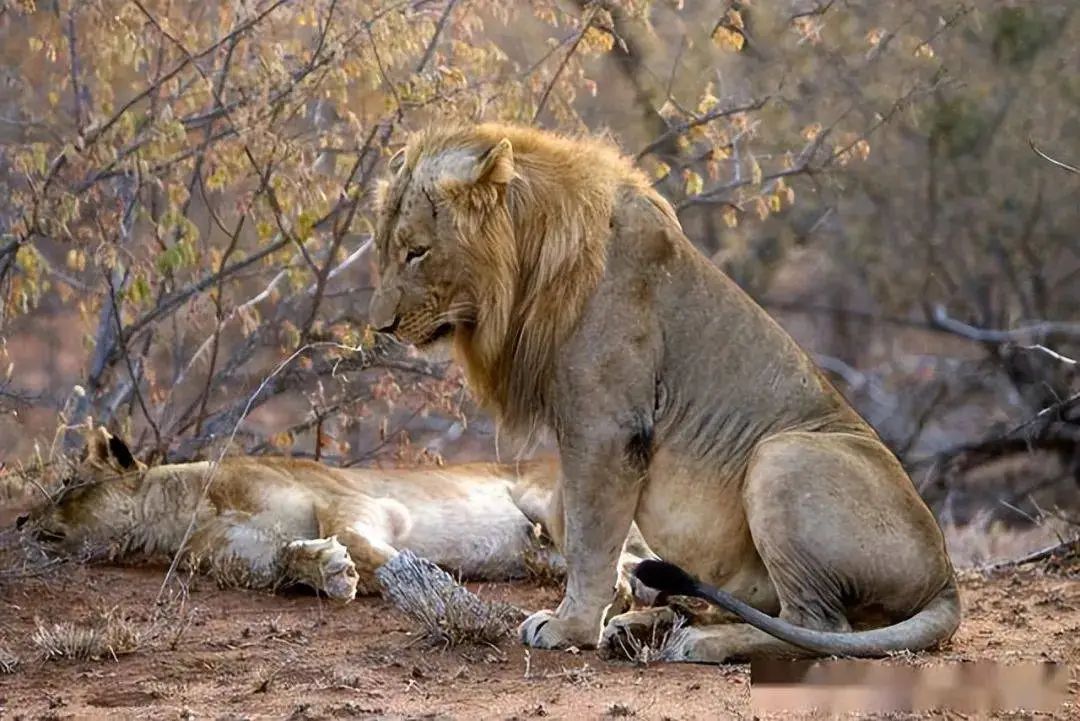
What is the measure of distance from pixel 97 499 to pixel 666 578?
3.43m

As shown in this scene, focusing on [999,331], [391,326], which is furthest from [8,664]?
[999,331]

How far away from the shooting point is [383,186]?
5.12 meters

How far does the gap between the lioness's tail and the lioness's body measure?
7.11 ft

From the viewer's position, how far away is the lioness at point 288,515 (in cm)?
659

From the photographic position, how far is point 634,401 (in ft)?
16.3

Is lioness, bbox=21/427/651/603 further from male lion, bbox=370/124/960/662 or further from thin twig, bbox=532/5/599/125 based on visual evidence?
thin twig, bbox=532/5/599/125

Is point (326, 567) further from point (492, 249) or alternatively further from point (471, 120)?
point (471, 120)

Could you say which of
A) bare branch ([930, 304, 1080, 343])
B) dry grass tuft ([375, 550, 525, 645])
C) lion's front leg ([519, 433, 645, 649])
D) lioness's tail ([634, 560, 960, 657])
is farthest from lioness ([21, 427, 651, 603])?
bare branch ([930, 304, 1080, 343])

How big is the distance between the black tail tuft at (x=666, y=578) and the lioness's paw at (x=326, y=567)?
1969mm

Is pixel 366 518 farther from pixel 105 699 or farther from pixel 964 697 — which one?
pixel 964 697

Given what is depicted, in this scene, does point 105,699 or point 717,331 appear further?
point 717,331

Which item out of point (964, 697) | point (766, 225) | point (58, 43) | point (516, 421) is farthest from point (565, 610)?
point (766, 225)

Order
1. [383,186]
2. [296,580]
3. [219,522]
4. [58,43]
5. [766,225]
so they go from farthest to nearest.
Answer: [766,225]
[58,43]
[219,522]
[296,580]
[383,186]

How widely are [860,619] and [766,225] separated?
28.6 feet
